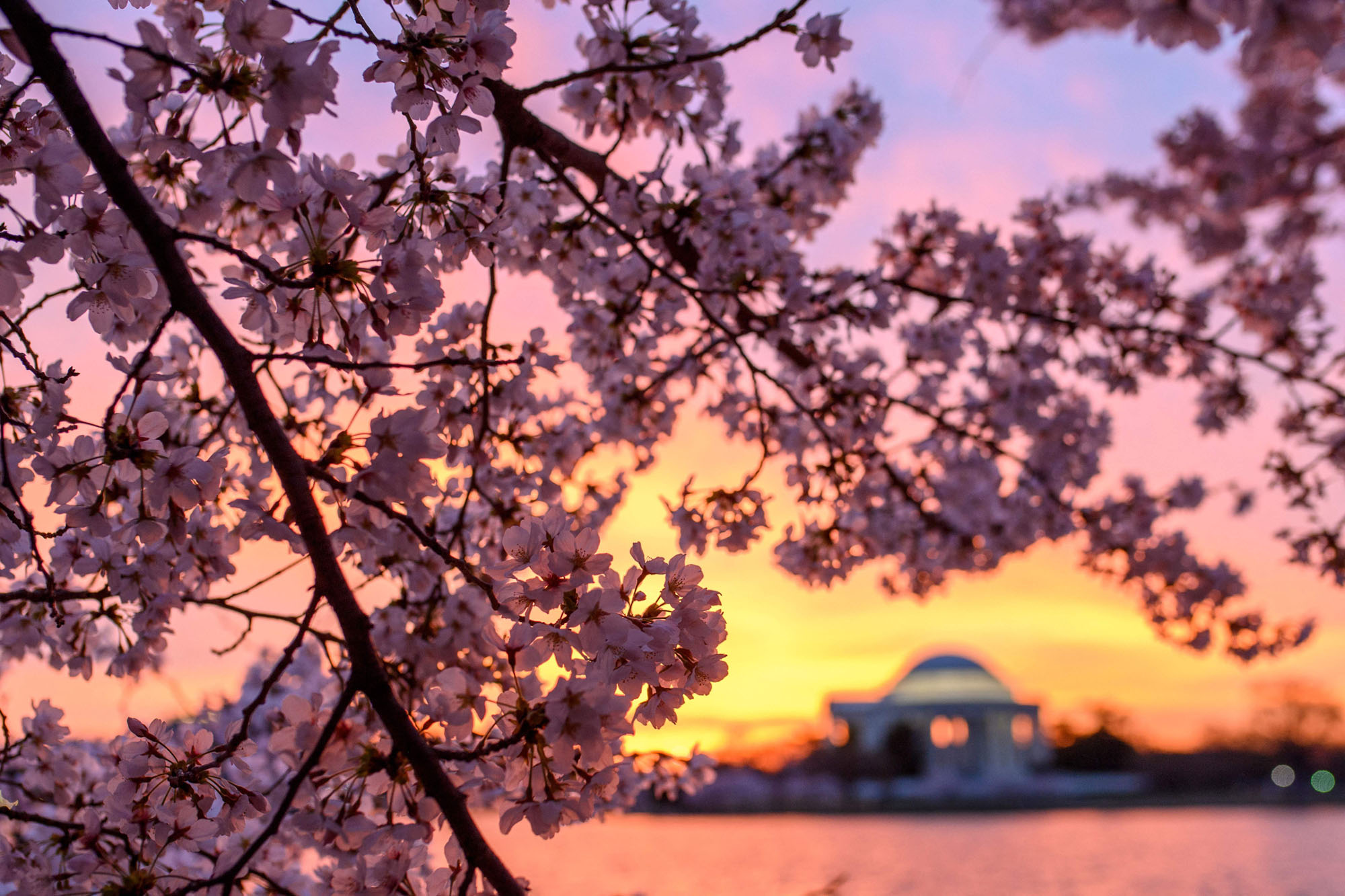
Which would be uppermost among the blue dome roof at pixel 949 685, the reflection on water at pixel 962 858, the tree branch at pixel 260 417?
the blue dome roof at pixel 949 685

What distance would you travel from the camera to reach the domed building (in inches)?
2354

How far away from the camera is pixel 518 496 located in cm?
360

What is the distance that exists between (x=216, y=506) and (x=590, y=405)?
193cm

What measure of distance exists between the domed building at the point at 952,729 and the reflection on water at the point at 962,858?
2377cm

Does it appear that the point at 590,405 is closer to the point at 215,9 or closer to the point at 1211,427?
the point at 215,9

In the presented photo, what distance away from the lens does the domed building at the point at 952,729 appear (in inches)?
2354

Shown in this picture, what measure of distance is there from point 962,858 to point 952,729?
1763 inches

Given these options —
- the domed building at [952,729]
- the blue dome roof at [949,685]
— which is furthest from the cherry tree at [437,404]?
the blue dome roof at [949,685]

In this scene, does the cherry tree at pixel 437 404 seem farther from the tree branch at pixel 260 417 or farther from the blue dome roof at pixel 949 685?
the blue dome roof at pixel 949 685

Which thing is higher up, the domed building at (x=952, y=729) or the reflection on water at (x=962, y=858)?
the domed building at (x=952, y=729)

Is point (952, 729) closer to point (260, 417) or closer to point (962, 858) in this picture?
point (962, 858)

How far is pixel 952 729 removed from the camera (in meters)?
63.6

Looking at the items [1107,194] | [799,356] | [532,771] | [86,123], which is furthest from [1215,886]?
[86,123]

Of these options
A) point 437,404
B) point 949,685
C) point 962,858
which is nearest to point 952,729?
point 949,685
